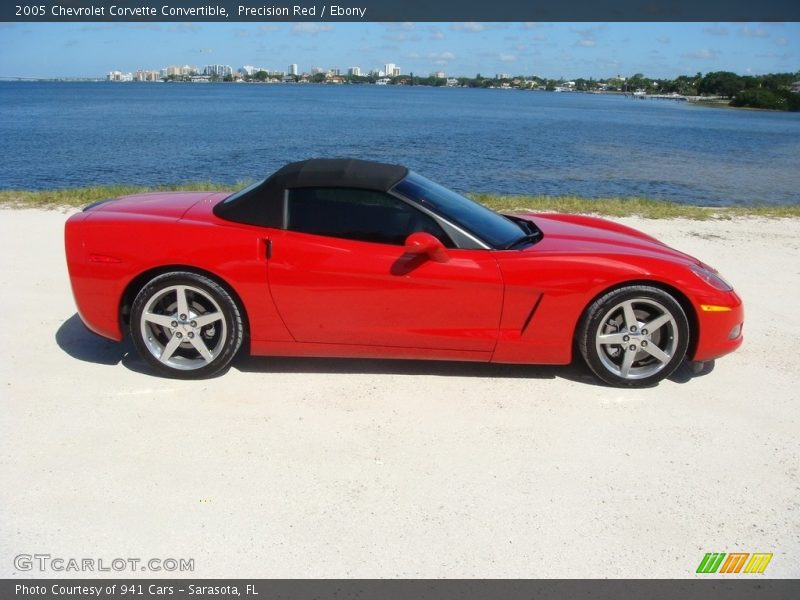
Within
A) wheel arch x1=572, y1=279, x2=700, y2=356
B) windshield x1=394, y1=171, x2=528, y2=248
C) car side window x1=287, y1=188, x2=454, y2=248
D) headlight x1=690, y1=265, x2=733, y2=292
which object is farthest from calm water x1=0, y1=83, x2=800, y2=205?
car side window x1=287, y1=188, x2=454, y2=248

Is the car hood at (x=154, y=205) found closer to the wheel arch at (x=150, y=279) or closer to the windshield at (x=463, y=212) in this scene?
the wheel arch at (x=150, y=279)

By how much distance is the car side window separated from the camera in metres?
4.44

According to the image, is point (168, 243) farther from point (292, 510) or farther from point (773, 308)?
point (773, 308)

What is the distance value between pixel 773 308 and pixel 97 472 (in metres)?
5.60

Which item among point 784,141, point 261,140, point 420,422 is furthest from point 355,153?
point 784,141

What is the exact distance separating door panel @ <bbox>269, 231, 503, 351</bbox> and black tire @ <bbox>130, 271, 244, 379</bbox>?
1.16 ft

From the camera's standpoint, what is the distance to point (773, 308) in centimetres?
632

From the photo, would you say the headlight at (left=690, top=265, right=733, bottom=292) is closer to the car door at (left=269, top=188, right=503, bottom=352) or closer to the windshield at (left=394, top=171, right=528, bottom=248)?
the windshield at (left=394, top=171, right=528, bottom=248)

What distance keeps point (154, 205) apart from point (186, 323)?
37.6 inches

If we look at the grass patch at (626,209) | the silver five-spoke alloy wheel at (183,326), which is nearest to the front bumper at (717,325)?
the silver five-spoke alloy wheel at (183,326)

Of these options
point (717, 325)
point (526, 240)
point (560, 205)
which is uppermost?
point (526, 240)

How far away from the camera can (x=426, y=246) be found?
166 inches

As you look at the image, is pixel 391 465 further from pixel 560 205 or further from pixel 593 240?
pixel 560 205
